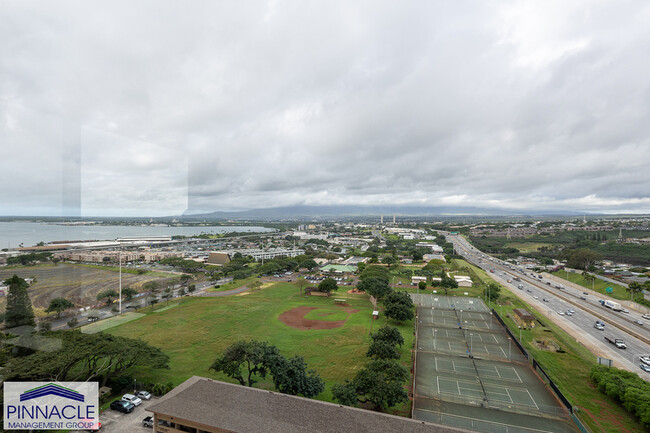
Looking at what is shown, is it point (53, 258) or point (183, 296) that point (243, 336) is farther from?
point (183, 296)

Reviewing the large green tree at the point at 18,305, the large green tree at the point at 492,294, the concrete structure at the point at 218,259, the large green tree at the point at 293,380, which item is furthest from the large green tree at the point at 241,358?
the concrete structure at the point at 218,259

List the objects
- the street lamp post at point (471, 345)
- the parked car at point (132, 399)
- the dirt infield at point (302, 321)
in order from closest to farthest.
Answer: the parked car at point (132, 399), the street lamp post at point (471, 345), the dirt infield at point (302, 321)

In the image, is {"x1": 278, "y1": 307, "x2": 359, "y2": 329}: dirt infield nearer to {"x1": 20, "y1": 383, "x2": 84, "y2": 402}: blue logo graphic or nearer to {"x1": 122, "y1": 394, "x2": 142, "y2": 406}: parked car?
{"x1": 122, "y1": 394, "x2": 142, "y2": 406}: parked car

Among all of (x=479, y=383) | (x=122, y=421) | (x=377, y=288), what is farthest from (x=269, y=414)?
(x=377, y=288)

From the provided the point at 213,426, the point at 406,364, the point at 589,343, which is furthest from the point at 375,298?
the point at 213,426

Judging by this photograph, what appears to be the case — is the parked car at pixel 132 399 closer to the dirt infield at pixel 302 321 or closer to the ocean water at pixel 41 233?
the ocean water at pixel 41 233

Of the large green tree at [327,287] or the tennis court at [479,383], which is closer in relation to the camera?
the tennis court at [479,383]

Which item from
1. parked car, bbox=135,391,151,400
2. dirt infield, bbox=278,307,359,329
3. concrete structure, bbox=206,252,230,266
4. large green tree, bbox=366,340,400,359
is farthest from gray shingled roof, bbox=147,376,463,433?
concrete structure, bbox=206,252,230,266
